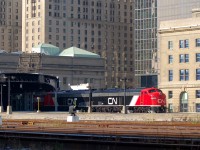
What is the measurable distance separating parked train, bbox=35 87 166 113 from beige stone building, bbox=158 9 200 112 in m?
6.14

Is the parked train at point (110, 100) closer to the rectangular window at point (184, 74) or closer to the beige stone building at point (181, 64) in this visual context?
the beige stone building at point (181, 64)

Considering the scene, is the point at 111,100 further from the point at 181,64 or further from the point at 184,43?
the point at 184,43

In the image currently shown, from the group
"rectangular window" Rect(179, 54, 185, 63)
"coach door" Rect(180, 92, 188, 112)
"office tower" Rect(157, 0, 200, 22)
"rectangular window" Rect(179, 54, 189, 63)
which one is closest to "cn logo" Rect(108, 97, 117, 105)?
"coach door" Rect(180, 92, 188, 112)

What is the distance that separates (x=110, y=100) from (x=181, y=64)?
13.7 meters

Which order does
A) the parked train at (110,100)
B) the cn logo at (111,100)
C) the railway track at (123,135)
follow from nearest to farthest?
the railway track at (123,135), the parked train at (110,100), the cn logo at (111,100)

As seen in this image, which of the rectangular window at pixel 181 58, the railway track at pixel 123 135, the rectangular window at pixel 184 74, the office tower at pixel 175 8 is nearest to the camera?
the railway track at pixel 123 135

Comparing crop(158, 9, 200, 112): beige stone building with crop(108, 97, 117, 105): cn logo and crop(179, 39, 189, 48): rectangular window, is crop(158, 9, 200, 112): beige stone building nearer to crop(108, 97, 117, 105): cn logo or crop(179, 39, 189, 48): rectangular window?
crop(179, 39, 189, 48): rectangular window

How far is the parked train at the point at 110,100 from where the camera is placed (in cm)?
10300

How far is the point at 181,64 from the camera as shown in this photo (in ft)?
361

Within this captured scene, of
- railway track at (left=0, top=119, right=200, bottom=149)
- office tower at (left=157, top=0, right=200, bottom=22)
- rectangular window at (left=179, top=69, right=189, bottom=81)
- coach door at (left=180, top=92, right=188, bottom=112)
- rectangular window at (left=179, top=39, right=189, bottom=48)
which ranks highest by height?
office tower at (left=157, top=0, right=200, bottom=22)

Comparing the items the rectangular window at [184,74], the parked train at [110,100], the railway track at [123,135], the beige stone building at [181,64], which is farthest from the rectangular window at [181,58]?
the railway track at [123,135]

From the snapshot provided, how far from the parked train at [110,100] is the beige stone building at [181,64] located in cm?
614

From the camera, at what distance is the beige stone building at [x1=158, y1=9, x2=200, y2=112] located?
109m

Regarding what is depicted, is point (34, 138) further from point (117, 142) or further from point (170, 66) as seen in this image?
point (170, 66)
